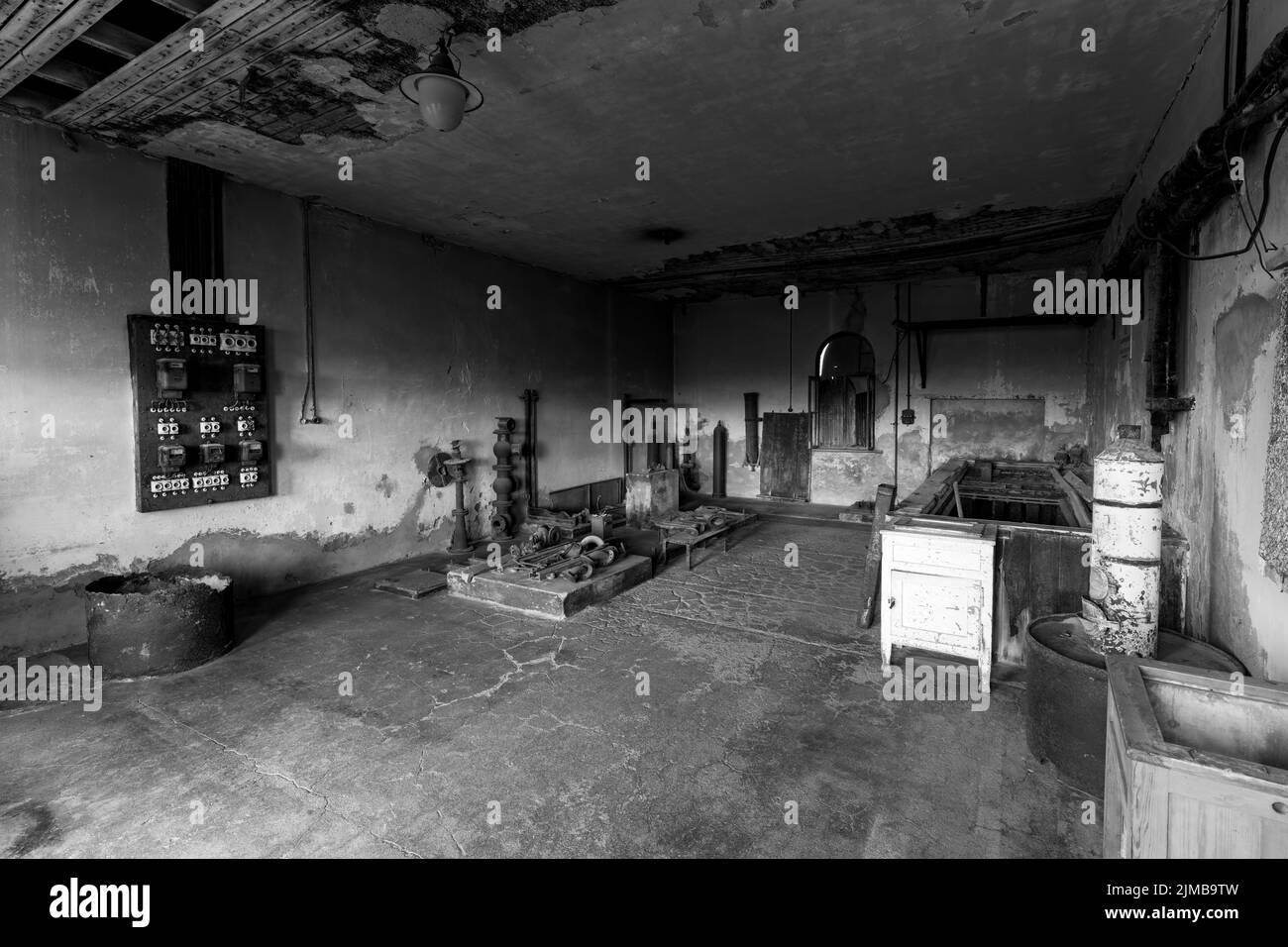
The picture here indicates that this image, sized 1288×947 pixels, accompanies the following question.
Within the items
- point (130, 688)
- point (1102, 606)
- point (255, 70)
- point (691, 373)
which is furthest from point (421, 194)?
point (691, 373)

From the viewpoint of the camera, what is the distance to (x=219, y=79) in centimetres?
355

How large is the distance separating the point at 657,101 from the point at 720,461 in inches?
298

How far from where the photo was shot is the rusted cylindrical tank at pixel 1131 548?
2498 mm

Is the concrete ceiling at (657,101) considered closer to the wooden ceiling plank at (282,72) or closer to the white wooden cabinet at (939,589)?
the wooden ceiling plank at (282,72)

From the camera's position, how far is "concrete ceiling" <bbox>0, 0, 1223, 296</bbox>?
9.96ft

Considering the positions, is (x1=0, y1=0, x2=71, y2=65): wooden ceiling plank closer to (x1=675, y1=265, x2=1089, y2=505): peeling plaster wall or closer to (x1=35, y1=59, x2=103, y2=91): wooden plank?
(x1=35, y1=59, x2=103, y2=91): wooden plank

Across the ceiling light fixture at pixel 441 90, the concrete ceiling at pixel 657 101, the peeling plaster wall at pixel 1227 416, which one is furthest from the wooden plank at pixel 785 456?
the ceiling light fixture at pixel 441 90

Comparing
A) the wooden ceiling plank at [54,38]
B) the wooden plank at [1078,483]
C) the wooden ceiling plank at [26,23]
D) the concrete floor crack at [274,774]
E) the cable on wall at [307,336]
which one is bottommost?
the concrete floor crack at [274,774]

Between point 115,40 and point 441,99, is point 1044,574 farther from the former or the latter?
point 115,40

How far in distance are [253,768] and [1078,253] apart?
9.35m

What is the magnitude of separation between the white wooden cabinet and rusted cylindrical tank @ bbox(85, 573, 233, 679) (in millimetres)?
4133

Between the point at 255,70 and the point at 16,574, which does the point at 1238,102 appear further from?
the point at 16,574

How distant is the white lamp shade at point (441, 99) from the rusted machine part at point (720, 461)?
8389 millimetres

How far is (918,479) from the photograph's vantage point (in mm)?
9445
